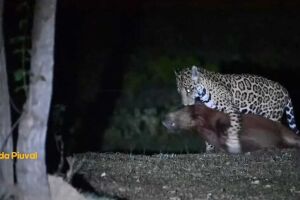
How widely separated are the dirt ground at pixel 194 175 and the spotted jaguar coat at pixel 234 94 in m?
1.55

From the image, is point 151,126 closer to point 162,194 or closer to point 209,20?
point 209,20

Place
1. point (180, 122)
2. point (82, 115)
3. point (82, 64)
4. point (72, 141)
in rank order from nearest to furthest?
point (180, 122) → point (72, 141) → point (82, 115) → point (82, 64)

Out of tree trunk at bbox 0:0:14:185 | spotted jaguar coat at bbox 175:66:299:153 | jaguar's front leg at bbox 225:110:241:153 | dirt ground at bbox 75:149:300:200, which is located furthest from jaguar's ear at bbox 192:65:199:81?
tree trunk at bbox 0:0:14:185

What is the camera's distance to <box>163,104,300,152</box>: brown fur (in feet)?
32.2

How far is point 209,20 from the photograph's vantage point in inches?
625

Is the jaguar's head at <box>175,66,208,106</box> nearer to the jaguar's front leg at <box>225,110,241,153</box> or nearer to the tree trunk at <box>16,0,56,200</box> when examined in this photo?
the jaguar's front leg at <box>225,110,241,153</box>

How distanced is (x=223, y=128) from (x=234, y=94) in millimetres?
706

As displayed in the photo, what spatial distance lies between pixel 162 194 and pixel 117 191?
0.36 m

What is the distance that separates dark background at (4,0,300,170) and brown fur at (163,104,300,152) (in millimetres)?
3752

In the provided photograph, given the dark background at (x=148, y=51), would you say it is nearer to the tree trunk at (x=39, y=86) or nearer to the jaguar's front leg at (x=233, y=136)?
the jaguar's front leg at (x=233, y=136)

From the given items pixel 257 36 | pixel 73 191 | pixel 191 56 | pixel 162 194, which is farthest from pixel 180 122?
pixel 257 36

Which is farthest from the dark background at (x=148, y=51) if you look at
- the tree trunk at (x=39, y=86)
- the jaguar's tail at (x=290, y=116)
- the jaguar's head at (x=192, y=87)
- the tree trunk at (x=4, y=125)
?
the tree trunk at (x=39, y=86)

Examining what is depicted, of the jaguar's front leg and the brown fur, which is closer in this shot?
the brown fur

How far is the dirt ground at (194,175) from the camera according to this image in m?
7.02
